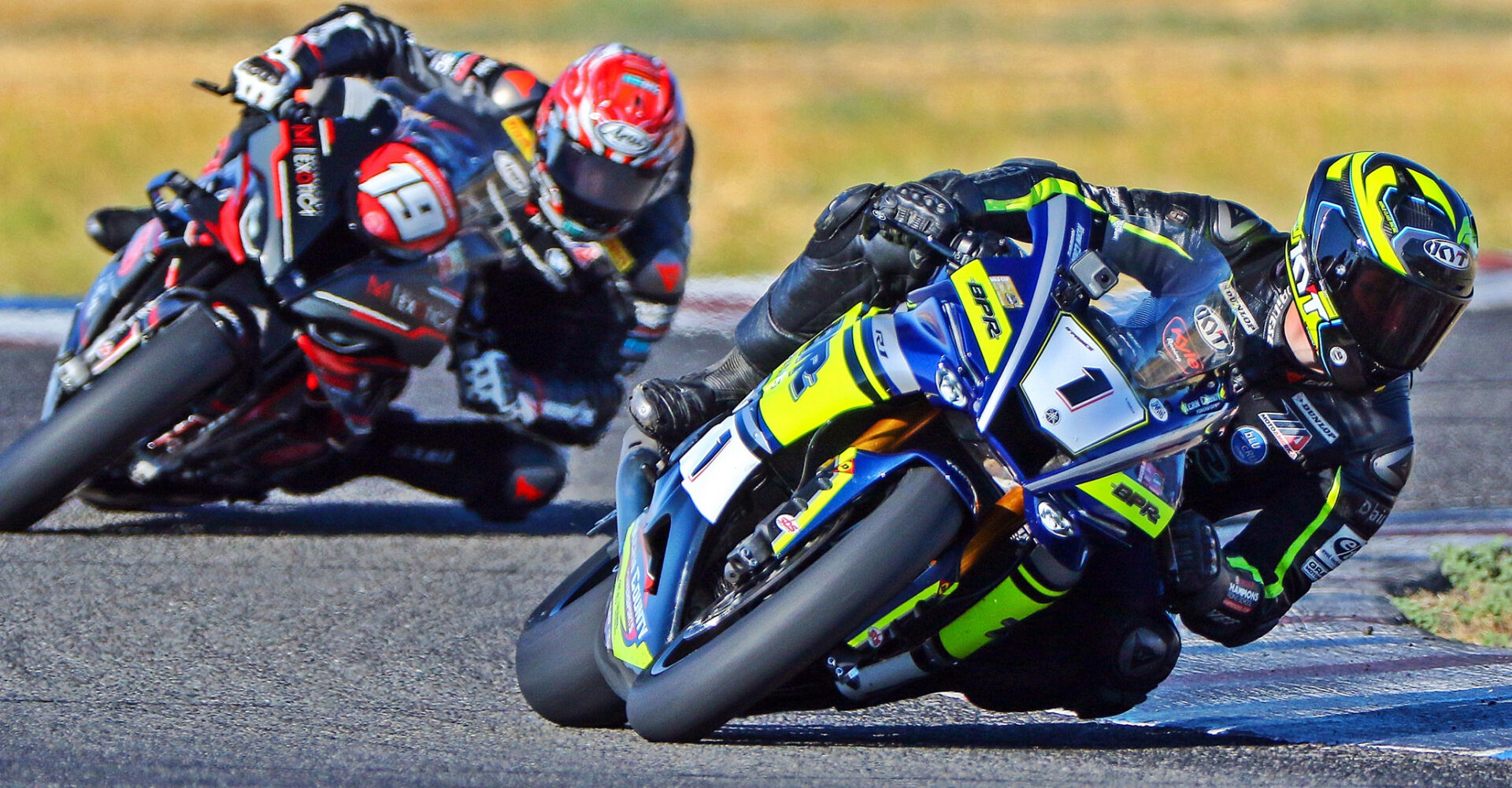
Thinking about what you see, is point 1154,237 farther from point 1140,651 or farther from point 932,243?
point 1140,651

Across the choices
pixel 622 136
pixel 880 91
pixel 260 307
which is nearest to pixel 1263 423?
pixel 622 136

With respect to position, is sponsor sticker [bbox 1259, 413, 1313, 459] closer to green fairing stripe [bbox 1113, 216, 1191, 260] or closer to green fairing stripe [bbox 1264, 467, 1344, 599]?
green fairing stripe [bbox 1264, 467, 1344, 599]

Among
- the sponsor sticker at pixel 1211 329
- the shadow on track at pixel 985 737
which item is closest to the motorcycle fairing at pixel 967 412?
the sponsor sticker at pixel 1211 329

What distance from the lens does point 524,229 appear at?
545 centimetres

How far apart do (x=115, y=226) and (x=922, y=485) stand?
3.41m

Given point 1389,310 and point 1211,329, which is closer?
point 1211,329

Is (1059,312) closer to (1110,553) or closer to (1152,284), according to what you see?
(1152,284)

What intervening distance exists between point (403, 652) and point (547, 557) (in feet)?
3.98

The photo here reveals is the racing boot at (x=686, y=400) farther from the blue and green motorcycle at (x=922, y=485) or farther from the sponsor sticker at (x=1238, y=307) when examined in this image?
the sponsor sticker at (x=1238, y=307)

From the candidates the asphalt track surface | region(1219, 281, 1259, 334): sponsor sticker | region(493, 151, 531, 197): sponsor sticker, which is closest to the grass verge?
the asphalt track surface

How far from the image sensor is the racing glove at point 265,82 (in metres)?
5.41

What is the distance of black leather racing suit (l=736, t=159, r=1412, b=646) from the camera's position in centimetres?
411

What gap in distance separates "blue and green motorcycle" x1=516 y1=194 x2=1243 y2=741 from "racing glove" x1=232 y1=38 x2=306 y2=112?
2343 millimetres

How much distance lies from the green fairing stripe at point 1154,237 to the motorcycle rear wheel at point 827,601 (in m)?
0.71
